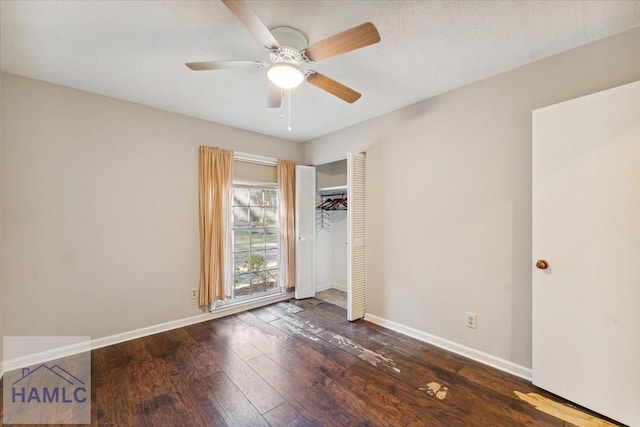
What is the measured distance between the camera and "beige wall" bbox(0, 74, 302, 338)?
222cm

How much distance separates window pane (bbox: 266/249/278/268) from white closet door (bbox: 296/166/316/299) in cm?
33

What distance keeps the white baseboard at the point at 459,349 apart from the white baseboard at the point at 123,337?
5.70 ft

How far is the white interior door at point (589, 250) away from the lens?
1584mm

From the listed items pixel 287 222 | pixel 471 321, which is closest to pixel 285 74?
pixel 287 222

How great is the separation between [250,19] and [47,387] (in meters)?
2.95

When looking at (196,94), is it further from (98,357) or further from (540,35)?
(540,35)

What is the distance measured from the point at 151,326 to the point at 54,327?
780mm

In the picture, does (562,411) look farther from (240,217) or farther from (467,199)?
(240,217)

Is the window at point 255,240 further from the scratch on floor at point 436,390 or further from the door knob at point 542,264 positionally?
the door knob at point 542,264

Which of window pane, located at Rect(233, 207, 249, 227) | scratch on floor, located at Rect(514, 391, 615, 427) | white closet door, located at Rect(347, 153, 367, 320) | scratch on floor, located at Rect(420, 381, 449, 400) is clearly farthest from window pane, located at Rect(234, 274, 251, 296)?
scratch on floor, located at Rect(514, 391, 615, 427)

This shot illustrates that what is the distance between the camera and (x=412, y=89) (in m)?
2.49

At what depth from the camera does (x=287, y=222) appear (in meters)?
3.97

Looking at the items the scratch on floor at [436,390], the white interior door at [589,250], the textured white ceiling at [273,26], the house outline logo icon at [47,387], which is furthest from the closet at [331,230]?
the house outline logo icon at [47,387]

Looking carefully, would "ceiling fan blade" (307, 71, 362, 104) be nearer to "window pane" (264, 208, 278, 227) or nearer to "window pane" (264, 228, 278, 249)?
"window pane" (264, 208, 278, 227)
